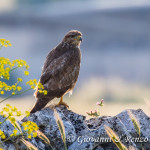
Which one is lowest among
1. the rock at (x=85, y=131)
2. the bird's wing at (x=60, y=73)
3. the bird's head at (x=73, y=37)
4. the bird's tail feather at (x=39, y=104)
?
the rock at (x=85, y=131)

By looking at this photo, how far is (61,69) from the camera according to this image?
8711 mm

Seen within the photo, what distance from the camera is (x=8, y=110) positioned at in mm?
4770

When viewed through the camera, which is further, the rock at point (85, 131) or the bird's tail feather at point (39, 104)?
the bird's tail feather at point (39, 104)

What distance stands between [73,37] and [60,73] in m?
1.15

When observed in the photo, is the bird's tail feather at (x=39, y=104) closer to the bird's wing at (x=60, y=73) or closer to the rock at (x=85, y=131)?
the bird's wing at (x=60, y=73)

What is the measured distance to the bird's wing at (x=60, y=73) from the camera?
331 inches

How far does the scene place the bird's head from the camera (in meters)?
9.31

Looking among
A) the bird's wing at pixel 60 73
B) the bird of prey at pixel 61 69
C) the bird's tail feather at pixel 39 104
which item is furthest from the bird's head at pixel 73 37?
the bird's tail feather at pixel 39 104

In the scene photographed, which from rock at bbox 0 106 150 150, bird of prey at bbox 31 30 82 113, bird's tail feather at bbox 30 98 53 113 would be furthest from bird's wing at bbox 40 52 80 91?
rock at bbox 0 106 150 150

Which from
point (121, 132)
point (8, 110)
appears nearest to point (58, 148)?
point (121, 132)

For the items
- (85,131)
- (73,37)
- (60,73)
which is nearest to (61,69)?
(60,73)

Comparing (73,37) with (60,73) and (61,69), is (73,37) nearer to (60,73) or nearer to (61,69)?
(61,69)

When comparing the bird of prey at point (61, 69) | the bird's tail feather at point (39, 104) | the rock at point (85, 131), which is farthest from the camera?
the bird of prey at point (61, 69)

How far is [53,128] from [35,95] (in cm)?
183
